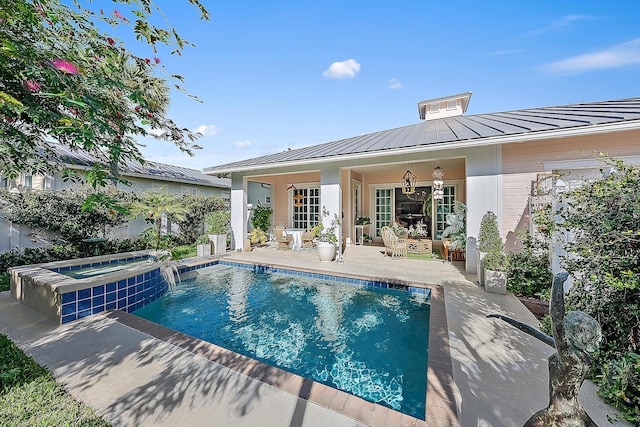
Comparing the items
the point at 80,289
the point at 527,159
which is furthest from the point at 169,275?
the point at 527,159

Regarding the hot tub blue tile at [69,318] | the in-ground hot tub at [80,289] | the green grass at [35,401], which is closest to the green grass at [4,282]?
the in-ground hot tub at [80,289]

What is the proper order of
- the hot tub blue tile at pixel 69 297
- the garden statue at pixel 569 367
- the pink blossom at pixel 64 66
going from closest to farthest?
1. the garden statue at pixel 569 367
2. the pink blossom at pixel 64 66
3. the hot tub blue tile at pixel 69 297

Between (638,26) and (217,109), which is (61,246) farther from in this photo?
(638,26)

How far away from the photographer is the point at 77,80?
1830mm

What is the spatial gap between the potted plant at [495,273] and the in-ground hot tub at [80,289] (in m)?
7.24

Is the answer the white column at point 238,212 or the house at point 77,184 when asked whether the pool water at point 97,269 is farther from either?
the white column at point 238,212

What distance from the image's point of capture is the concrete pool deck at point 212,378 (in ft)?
7.03

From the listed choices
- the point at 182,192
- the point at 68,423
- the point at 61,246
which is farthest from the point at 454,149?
the point at 182,192

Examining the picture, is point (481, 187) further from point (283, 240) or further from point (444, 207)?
point (283, 240)

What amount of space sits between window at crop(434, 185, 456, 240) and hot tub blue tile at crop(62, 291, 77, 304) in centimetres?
1092

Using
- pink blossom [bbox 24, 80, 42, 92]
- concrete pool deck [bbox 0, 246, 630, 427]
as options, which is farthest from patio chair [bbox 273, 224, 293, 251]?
pink blossom [bbox 24, 80, 42, 92]

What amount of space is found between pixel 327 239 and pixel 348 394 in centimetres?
615

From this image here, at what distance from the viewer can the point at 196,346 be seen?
3.24 m

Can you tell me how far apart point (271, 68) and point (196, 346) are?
8.34 meters
